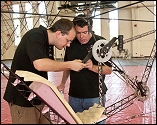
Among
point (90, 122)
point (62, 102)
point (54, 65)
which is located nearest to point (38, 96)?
point (62, 102)

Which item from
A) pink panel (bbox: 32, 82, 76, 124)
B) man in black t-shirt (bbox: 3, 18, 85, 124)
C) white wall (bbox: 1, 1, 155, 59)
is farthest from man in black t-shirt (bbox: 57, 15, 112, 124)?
white wall (bbox: 1, 1, 155, 59)

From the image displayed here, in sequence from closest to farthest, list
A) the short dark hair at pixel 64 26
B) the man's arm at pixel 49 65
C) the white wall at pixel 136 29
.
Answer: the man's arm at pixel 49 65 → the short dark hair at pixel 64 26 → the white wall at pixel 136 29

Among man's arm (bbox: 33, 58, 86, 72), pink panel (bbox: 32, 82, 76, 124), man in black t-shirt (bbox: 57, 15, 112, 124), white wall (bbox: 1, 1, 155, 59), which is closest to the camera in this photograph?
pink panel (bbox: 32, 82, 76, 124)

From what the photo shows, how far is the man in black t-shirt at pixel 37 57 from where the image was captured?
41.7 inches

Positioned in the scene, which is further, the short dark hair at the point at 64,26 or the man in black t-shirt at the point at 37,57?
the short dark hair at the point at 64,26

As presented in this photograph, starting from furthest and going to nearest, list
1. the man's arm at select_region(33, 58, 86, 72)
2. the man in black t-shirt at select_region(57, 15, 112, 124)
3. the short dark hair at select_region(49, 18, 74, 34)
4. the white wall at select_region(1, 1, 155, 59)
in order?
the white wall at select_region(1, 1, 155, 59)
the man in black t-shirt at select_region(57, 15, 112, 124)
the short dark hair at select_region(49, 18, 74, 34)
the man's arm at select_region(33, 58, 86, 72)

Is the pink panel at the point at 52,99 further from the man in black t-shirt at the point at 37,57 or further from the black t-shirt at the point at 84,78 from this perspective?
the black t-shirt at the point at 84,78

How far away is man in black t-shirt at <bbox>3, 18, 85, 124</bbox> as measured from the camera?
1060mm

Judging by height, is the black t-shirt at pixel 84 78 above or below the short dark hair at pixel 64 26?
below

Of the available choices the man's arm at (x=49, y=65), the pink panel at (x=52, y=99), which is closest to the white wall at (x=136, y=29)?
the man's arm at (x=49, y=65)

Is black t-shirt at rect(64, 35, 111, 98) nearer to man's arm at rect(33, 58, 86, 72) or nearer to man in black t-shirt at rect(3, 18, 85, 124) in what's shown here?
man in black t-shirt at rect(3, 18, 85, 124)

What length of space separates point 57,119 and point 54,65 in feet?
1.25

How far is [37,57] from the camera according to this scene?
1046 millimetres

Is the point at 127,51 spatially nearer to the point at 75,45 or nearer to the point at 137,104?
the point at 137,104
